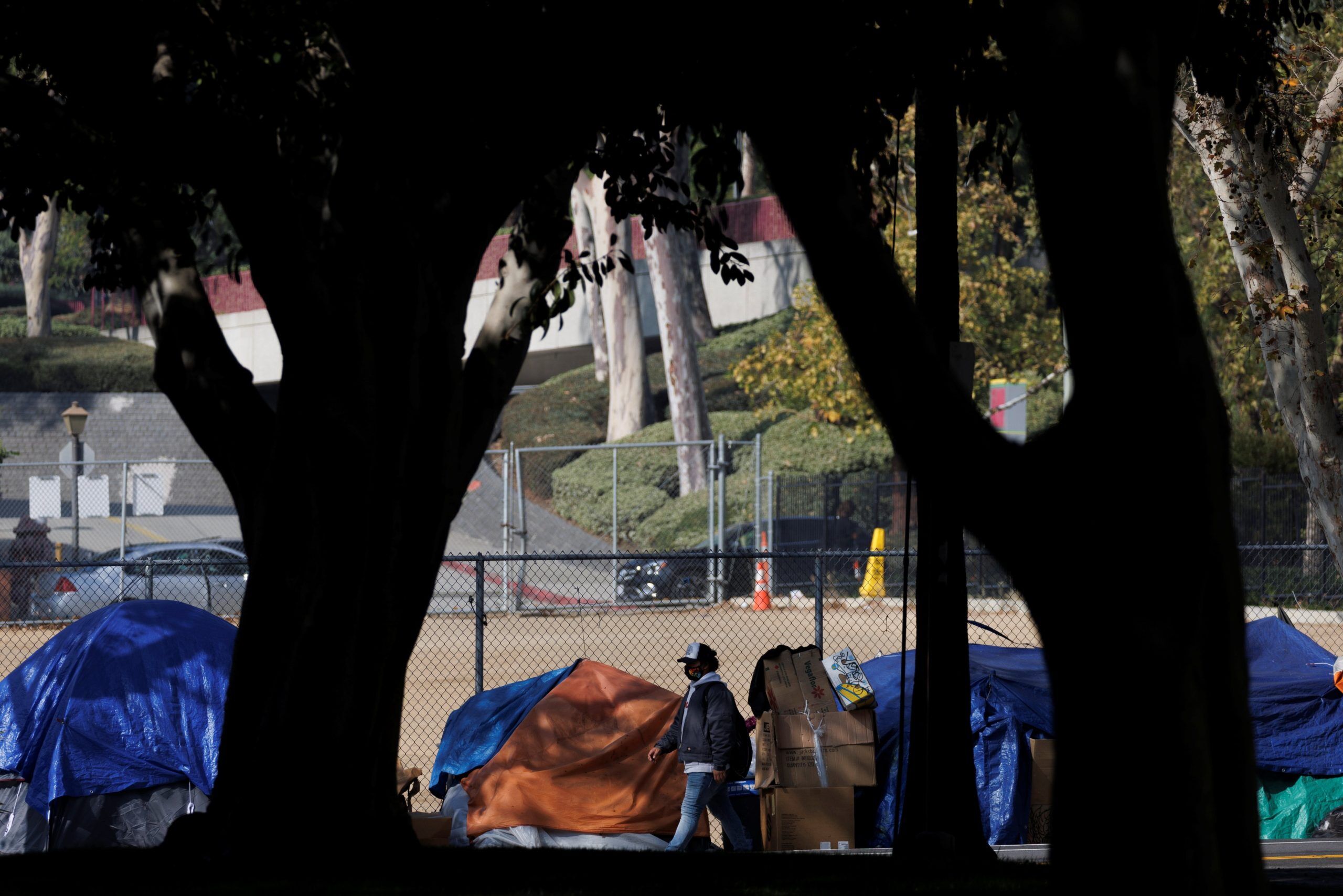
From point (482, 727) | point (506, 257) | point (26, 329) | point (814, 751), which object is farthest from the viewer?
point (26, 329)

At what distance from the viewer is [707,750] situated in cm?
884

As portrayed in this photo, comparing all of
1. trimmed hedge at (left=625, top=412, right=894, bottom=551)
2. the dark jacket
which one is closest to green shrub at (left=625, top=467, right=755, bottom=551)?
trimmed hedge at (left=625, top=412, right=894, bottom=551)

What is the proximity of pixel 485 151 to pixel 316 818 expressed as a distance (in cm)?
299

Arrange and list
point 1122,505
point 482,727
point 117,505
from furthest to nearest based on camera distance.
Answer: point 117,505 < point 482,727 < point 1122,505

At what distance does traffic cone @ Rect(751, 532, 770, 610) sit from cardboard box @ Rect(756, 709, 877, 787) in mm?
12732

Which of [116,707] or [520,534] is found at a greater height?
[520,534]

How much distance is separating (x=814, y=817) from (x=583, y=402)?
106ft

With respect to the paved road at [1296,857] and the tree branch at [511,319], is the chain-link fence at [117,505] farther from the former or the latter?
the tree branch at [511,319]

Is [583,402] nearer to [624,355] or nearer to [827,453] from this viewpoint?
[624,355]

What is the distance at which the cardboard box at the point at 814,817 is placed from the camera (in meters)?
8.91

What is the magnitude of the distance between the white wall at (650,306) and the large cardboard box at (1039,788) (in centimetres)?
3203

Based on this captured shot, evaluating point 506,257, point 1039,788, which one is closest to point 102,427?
point 1039,788

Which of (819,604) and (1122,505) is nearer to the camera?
(1122,505)

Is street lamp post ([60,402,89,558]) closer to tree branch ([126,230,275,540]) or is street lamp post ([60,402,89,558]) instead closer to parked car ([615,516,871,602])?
parked car ([615,516,871,602])
